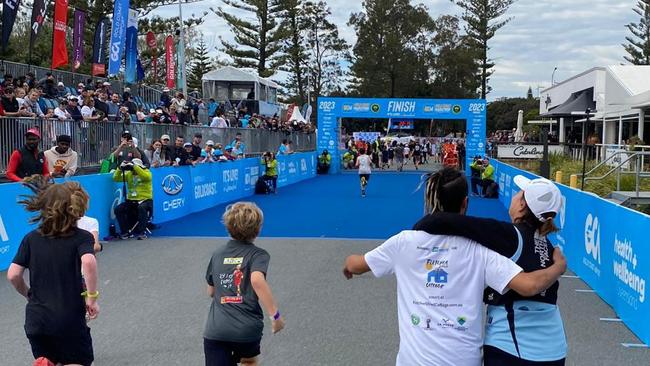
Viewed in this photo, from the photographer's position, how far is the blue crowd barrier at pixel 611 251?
21.9 ft

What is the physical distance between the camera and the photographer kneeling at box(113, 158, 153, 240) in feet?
43.3

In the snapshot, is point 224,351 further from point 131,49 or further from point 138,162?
point 131,49

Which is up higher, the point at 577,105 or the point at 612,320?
the point at 577,105

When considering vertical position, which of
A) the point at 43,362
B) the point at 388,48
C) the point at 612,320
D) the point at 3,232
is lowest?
the point at 612,320

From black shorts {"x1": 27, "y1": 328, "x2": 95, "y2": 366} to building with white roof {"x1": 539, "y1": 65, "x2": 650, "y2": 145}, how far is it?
64.6 feet

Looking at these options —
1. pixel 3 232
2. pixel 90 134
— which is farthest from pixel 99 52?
pixel 3 232

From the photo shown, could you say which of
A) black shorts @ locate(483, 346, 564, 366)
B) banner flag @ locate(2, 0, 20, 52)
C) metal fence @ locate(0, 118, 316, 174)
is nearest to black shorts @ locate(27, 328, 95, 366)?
black shorts @ locate(483, 346, 564, 366)

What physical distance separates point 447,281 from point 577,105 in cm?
3790

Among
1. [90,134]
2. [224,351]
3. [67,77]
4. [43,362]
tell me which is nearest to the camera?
[43,362]

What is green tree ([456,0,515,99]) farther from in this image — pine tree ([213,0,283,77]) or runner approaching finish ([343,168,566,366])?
runner approaching finish ([343,168,566,366])

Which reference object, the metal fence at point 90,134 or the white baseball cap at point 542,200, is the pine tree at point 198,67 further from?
the white baseball cap at point 542,200

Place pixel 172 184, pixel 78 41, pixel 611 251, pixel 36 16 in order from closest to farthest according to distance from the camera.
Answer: pixel 611 251 < pixel 172 184 < pixel 36 16 < pixel 78 41

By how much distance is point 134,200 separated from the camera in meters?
13.3

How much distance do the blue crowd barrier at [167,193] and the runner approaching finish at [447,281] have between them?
26.0ft
